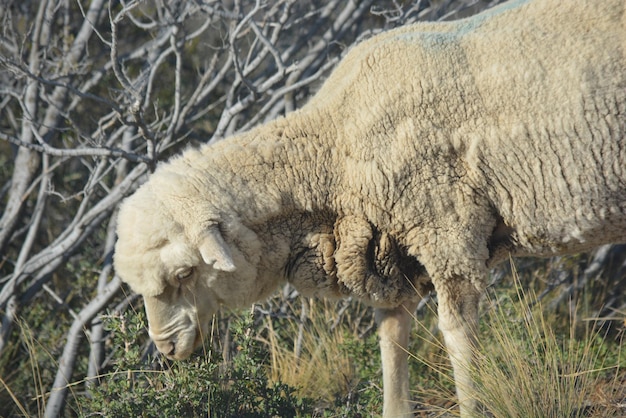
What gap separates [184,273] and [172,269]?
65mm

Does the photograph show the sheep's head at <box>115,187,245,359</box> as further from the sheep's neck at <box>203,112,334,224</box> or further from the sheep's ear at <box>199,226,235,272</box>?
the sheep's neck at <box>203,112,334,224</box>

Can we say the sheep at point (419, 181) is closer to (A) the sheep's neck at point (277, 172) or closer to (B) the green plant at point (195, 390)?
(A) the sheep's neck at point (277, 172)

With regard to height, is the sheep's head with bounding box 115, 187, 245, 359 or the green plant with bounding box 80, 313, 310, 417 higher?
the sheep's head with bounding box 115, 187, 245, 359

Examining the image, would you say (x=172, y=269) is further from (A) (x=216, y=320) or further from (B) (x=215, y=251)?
(A) (x=216, y=320)

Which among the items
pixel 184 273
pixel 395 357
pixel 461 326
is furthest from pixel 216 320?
pixel 461 326

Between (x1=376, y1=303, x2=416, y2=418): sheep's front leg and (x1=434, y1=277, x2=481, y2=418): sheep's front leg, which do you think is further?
(x1=376, y1=303, x2=416, y2=418): sheep's front leg

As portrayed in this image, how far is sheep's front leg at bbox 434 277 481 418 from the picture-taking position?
3.95 metres

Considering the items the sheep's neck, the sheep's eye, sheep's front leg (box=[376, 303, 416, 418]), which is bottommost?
sheep's front leg (box=[376, 303, 416, 418])

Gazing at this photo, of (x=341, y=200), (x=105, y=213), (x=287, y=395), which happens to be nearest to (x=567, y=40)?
(x=341, y=200)

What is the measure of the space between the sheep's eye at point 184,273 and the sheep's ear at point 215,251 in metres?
0.14

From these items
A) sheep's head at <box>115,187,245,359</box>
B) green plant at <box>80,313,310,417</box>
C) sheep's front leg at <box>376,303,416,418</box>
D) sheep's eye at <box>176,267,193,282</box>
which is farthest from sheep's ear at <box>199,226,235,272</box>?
sheep's front leg at <box>376,303,416,418</box>

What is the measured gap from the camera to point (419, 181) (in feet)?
12.5

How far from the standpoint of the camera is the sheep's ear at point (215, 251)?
3.70 m

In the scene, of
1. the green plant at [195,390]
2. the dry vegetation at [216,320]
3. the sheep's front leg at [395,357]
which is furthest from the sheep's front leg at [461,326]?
the green plant at [195,390]
